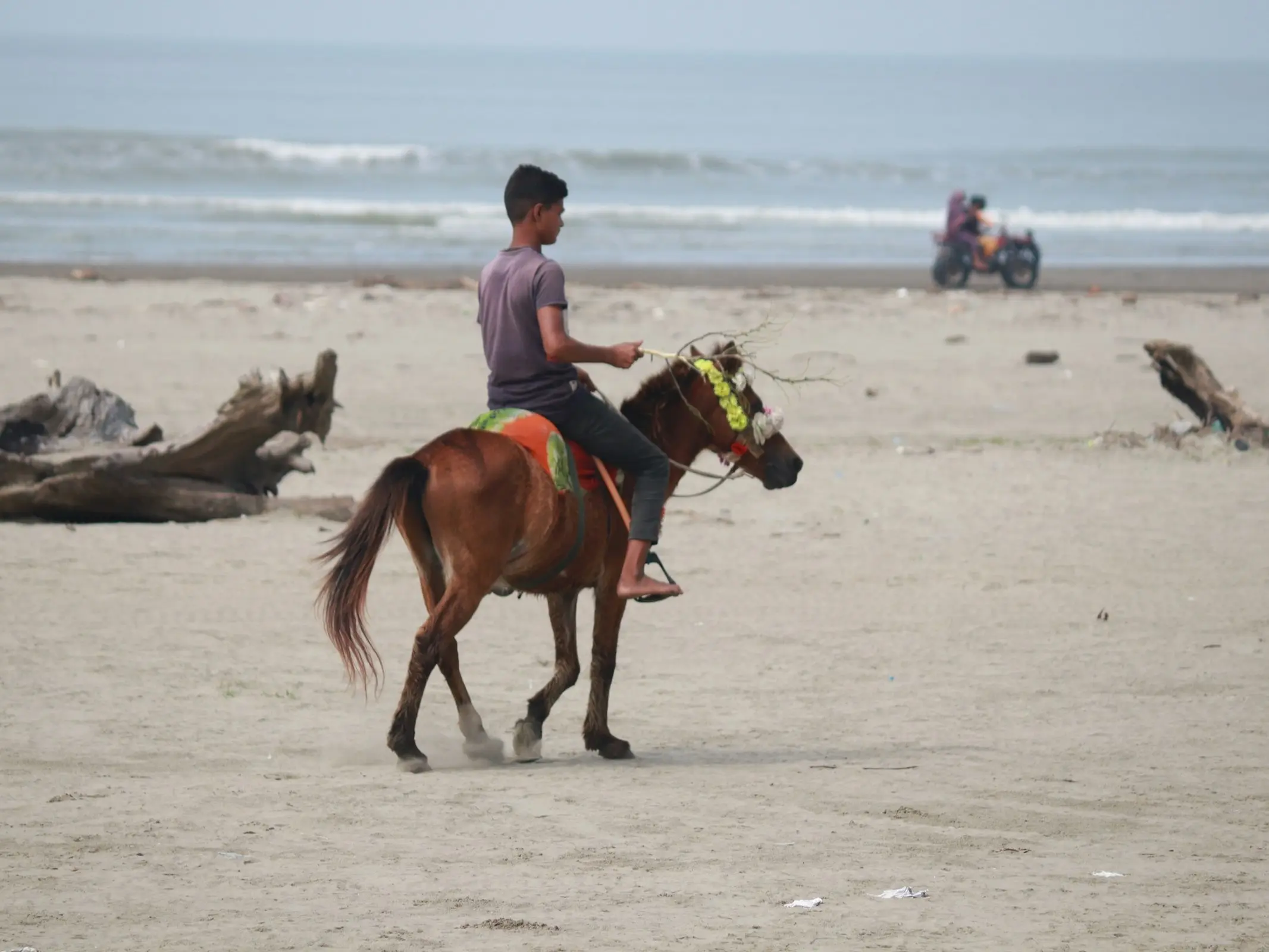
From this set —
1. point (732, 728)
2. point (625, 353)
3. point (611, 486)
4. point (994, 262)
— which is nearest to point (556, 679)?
point (611, 486)

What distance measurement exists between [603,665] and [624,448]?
87 cm

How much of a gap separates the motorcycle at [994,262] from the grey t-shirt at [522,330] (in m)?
20.1

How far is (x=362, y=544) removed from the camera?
6.29 meters

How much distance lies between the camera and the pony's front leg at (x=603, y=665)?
6.78m

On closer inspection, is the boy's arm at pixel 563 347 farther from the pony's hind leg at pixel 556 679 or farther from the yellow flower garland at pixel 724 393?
the pony's hind leg at pixel 556 679

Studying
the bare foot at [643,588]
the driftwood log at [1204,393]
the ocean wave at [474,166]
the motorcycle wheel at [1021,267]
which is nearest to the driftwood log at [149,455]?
the bare foot at [643,588]

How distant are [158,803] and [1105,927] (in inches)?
120

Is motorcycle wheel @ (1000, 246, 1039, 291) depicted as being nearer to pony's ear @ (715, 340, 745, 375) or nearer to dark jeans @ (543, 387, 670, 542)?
pony's ear @ (715, 340, 745, 375)

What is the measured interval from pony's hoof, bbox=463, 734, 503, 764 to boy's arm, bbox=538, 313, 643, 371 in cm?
148

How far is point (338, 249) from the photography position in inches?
1282

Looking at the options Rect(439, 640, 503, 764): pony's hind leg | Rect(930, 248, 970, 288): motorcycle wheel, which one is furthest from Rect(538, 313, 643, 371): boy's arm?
Rect(930, 248, 970, 288): motorcycle wheel

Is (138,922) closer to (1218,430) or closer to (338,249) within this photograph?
(1218,430)

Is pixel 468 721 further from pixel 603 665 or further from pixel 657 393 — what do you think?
pixel 657 393

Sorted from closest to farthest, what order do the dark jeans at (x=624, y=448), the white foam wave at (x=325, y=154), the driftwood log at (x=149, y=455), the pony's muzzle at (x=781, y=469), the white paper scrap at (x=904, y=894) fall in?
the white paper scrap at (x=904, y=894) → the dark jeans at (x=624, y=448) → the pony's muzzle at (x=781, y=469) → the driftwood log at (x=149, y=455) → the white foam wave at (x=325, y=154)
